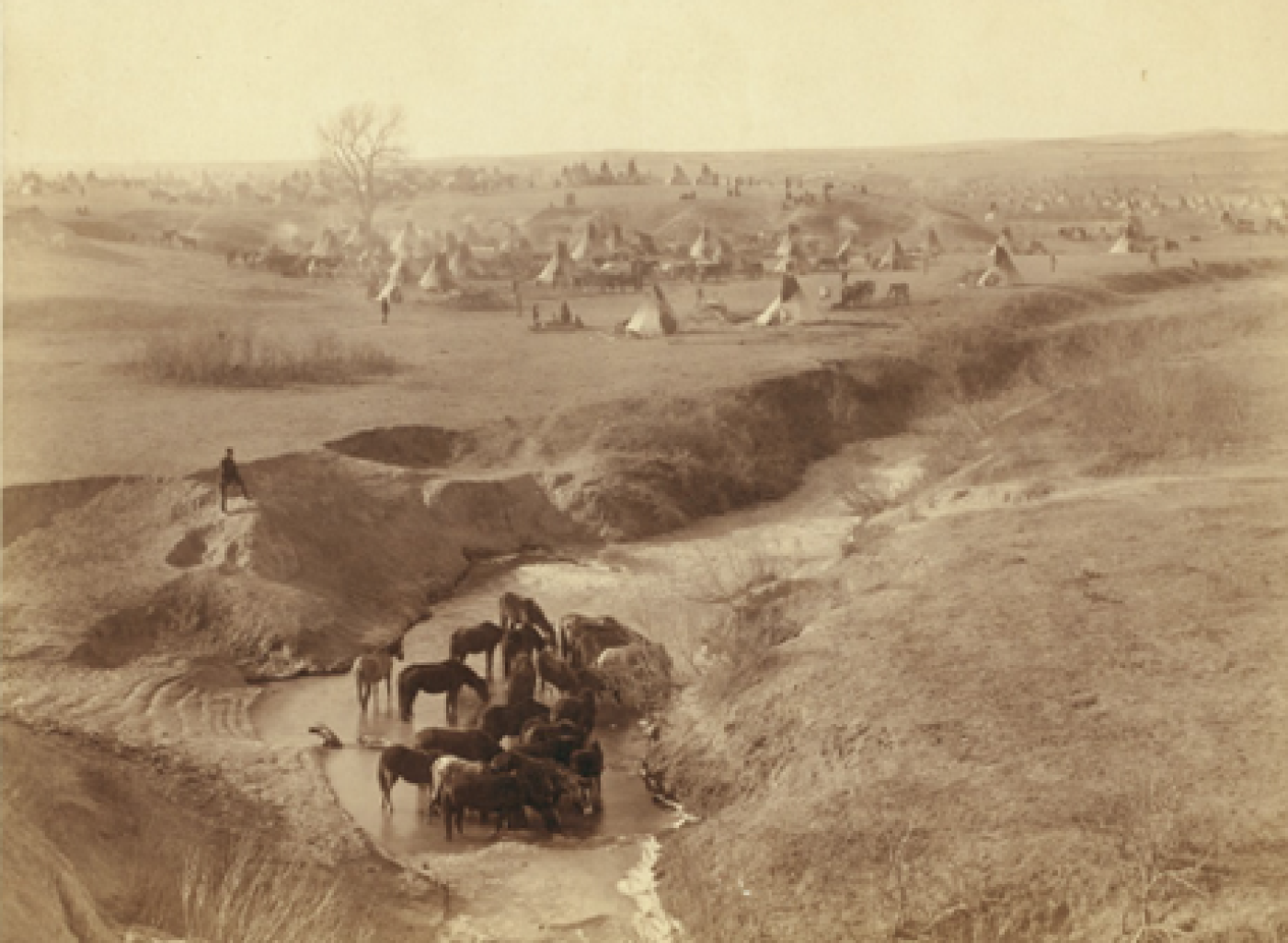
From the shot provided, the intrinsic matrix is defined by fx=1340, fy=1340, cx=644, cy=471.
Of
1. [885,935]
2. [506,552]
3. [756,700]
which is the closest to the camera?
[885,935]

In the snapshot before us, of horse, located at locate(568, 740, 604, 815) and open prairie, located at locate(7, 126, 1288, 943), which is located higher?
open prairie, located at locate(7, 126, 1288, 943)

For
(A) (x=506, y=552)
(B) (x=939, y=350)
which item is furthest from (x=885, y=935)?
(B) (x=939, y=350)

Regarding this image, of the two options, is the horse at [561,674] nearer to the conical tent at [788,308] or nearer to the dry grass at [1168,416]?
the dry grass at [1168,416]

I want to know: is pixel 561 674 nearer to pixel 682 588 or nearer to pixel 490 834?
pixel 490 834

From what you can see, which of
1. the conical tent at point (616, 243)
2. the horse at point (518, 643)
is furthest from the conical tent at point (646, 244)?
the horse at point (518, 643)

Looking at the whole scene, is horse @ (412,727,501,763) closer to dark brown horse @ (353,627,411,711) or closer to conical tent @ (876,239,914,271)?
dark brown horse @ (353,627,411,711)

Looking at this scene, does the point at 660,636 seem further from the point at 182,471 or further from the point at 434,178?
the point at 434,178

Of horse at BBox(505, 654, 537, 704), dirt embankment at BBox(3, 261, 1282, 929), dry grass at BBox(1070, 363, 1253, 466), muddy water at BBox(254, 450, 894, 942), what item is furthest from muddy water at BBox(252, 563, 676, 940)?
dry grass at BBox(1070, 363, 1253, 466)
